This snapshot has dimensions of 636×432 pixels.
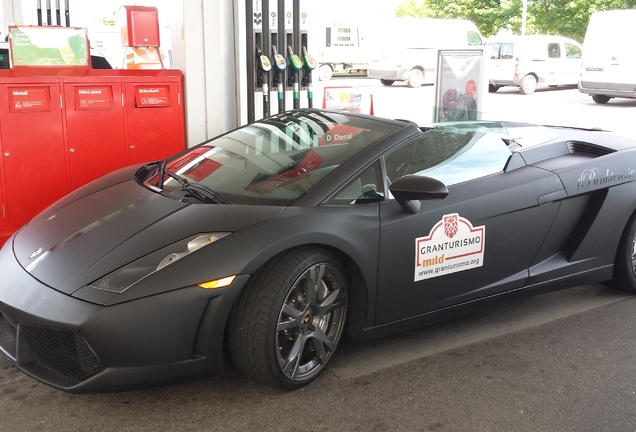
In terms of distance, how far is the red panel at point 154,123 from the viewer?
18.7ft

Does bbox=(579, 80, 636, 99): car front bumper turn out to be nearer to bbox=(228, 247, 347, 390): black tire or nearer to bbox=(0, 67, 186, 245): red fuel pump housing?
bbox=(0, 67, 186, 245): red fuel pump housing

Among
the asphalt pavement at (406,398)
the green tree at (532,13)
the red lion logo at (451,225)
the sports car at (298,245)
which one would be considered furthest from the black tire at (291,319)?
the green tree at (532,13)

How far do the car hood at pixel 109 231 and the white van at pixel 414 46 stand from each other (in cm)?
2025

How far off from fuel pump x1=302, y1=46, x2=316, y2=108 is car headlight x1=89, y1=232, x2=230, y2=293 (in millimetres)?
3994

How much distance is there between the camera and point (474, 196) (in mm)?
3676

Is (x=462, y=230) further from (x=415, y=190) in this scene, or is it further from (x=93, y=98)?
(x=93, y=98)

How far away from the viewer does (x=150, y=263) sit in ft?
9.57

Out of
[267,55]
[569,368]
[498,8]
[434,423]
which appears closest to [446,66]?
[267,55]

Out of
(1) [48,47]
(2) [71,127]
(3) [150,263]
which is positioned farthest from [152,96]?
(3) [150,263]

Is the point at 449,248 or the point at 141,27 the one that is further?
the point at 141,27

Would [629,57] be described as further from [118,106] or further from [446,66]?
[118,106]

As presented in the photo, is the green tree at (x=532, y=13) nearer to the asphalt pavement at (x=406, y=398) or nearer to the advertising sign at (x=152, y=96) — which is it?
the advertising sign at (x=152, y=96)

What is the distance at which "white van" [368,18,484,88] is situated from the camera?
22.9 m

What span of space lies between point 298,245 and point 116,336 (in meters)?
0.86
